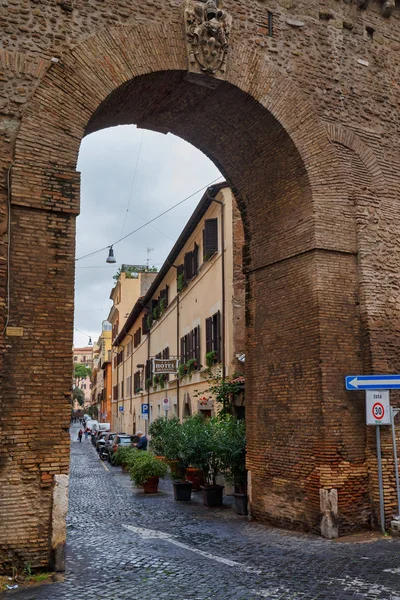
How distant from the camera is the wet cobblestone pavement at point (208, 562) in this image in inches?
273

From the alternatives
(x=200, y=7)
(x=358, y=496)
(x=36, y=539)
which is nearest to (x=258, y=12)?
(x=200, y=7)

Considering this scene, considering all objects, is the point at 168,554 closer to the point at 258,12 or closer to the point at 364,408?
the point at 364,408

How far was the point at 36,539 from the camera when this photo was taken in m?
7.86

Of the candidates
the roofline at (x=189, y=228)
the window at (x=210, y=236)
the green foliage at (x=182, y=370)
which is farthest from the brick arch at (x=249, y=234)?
the green foliage at (x=182, y=370)

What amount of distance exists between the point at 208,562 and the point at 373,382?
3.93 m

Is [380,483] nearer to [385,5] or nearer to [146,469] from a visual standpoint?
[146,469]

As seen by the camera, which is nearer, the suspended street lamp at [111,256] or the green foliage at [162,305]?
the suspended street lamp at [111,256]

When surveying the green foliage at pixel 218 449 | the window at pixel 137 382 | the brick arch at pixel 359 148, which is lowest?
the green foliage at pixel 218 449

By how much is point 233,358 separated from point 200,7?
31.2 feet

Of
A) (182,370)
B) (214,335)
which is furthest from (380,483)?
(182,370)

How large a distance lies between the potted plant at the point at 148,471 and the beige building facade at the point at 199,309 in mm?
3189

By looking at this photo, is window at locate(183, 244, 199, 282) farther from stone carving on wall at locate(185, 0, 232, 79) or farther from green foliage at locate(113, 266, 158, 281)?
green foliage at locate(113, 266, 158, 281)

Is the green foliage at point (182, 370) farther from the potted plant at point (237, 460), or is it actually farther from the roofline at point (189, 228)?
the potted plant at point (237, 460)

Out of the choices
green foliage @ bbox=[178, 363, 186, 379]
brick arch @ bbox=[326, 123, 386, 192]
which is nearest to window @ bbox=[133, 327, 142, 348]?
green foliage @ bbox=[178, 363, 186, 379]
